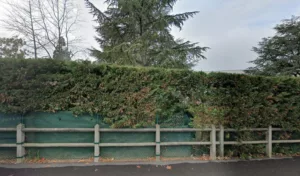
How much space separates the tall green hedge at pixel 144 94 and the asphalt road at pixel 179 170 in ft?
3.30

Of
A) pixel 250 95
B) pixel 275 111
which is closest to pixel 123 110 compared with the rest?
pixel 250 95

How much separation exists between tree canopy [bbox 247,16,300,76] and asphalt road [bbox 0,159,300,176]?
12.6 meters

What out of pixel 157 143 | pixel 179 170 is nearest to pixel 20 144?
pixel 157 143

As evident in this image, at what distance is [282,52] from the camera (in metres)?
14.1

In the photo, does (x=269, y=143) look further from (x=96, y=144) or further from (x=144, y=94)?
(x=96, y=144)

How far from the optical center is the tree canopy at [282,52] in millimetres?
13292

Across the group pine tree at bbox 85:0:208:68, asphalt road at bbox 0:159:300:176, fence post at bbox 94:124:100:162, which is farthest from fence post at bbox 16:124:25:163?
pine tree at bbox 85:0:208:68

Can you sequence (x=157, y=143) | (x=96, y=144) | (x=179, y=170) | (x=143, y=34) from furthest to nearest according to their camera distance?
(x=143, y=34) < (x=157, y=143) < (x=96, y=144) < (x=179, y=170)

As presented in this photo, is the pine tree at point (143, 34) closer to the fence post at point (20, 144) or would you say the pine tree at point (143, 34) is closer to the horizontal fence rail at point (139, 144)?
the horizontal fence rail at point (139, 144)

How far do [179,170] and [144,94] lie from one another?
197 centimetres

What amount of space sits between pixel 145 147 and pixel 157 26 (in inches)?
251

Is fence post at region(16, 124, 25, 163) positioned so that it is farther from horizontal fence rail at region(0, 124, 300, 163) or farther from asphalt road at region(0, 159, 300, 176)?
asphalt road at region(0, 159, 300, 176)

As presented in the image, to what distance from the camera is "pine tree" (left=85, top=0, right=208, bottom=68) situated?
7.97 meters

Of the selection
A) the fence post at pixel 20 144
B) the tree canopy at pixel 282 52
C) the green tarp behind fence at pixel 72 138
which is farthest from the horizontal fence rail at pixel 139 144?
the tree canopy at pixel 282 52
